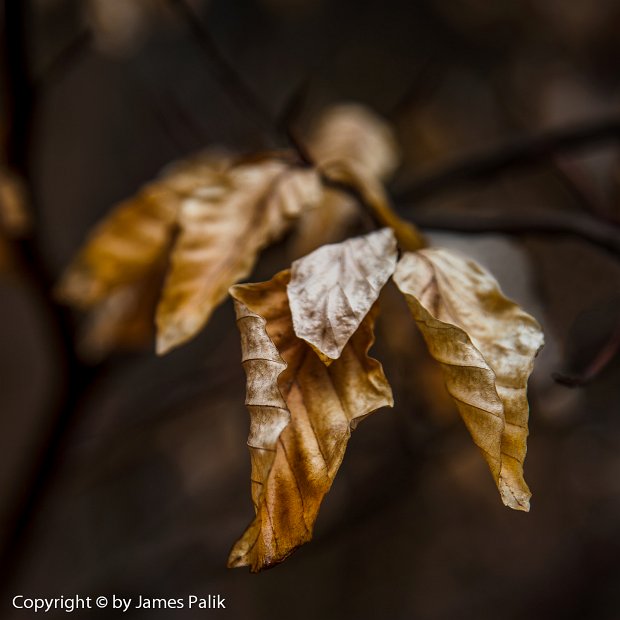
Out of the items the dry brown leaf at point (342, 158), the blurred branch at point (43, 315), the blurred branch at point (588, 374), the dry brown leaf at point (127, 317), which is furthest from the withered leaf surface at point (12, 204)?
the blurred branch at point (588, 374)

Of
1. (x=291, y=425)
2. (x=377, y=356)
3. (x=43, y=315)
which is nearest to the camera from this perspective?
(x=291, y=425)

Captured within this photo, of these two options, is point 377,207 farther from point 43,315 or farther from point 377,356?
point 377,356

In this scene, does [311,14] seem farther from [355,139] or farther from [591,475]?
[591,475]

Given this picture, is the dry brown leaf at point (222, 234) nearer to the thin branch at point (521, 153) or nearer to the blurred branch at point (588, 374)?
the blurred branch at point (588, 374)

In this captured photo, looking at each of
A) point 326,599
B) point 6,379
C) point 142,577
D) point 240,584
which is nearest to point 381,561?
point 326,599

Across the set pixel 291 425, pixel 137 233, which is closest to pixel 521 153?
pixel 137 233

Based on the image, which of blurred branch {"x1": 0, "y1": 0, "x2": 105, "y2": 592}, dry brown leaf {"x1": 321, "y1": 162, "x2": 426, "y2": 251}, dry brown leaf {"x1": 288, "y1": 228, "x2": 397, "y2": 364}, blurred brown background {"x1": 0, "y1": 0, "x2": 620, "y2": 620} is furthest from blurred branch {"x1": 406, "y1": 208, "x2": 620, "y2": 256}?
blurred branch {"x1": 0, "y1": 0, "x2": 105, "y2": 592}
